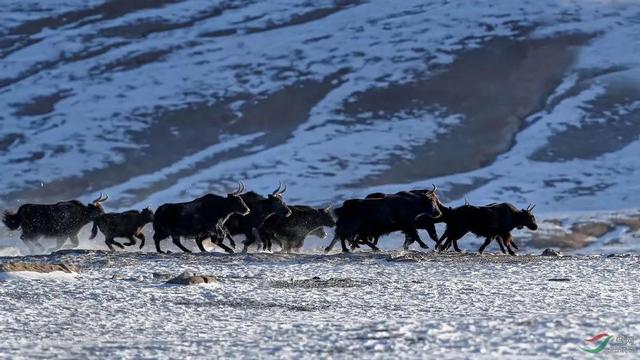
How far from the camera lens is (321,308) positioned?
14250 millimetres

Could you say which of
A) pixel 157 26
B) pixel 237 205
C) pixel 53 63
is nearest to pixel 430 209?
pixel 237 205

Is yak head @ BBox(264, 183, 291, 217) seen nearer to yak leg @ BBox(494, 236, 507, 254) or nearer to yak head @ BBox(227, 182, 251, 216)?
yak head @ BBox(227, 182, 251, 216)

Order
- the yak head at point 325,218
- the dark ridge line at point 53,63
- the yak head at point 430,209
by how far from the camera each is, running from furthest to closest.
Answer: the dark ridge line at point 53,63 < the yak head at point 325,218 < the yak head at point 430,209

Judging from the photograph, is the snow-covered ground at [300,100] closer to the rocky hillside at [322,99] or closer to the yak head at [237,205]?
the rocky hillside at [322,99]

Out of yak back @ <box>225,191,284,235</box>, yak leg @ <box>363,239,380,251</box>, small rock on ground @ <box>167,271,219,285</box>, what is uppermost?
yak back @ <box>225,191,284,235</box>

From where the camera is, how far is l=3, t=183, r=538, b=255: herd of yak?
2630 centimetres

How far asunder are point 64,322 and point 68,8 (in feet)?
354

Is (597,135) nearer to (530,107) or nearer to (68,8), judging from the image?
(530,107)

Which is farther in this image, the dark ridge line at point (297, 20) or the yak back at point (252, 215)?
the dark ridge line at point (297, 20)

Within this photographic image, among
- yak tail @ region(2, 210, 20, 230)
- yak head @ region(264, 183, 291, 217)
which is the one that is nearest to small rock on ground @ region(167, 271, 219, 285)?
yak head @ region(264, 183, 291, 217)

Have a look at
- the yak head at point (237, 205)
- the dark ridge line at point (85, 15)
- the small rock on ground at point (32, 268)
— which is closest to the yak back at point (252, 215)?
the yak head at point (237, 205)

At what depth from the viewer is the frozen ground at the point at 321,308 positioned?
10750 millimetres

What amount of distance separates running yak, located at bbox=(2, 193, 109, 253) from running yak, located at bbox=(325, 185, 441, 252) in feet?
17.7

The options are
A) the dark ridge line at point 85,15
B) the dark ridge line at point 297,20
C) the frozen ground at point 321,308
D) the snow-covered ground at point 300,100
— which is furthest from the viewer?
the dark ridge line at point 85,15
